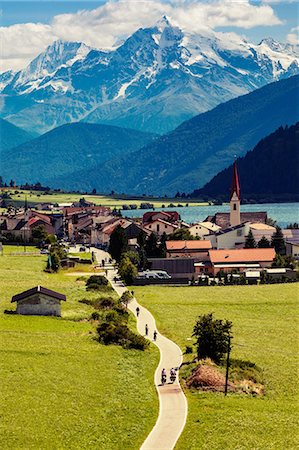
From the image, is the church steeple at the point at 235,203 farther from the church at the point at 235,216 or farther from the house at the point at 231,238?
the house at the point at 231,238

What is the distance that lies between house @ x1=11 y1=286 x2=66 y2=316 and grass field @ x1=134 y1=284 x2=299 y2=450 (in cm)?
642

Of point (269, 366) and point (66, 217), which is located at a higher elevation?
point (66, 217)

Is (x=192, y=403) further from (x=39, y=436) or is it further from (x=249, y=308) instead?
(x=249, y=308)

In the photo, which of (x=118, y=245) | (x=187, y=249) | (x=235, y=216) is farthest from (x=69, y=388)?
(x=235, y=216)

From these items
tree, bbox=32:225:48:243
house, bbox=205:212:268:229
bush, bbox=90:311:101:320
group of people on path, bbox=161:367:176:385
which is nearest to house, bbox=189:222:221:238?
house, bbox=205:212:268:229

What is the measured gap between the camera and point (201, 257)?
291 feet

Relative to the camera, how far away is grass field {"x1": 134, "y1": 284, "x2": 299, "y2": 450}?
29938mm

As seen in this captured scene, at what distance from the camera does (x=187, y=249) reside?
91125 millimetres

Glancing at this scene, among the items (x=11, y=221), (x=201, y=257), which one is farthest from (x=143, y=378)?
(x=11, y=221)

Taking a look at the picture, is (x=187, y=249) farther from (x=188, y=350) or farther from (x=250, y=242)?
(x=188, y=350)

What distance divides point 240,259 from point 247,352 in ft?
137

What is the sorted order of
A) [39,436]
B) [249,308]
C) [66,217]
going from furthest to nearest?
[66,217] < [249,308] < [39,436]

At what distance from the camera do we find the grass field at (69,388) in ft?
94.3

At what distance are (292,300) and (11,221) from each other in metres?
68.9
